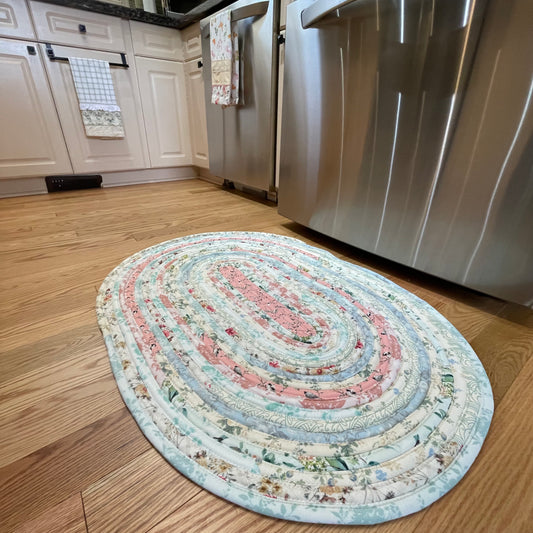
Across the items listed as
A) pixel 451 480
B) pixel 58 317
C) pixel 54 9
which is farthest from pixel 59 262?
pixel 54 9

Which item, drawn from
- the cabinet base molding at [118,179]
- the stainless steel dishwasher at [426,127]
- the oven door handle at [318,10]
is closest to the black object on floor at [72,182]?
the cabinet base molding at [118,179]

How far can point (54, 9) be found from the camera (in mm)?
1503

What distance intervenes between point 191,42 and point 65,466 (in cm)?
222

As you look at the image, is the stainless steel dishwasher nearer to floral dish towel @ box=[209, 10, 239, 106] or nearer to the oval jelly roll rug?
the oval jelly roll rug

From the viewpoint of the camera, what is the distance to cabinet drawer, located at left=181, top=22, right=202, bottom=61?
69.1 inches

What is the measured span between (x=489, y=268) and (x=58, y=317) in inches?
39.6

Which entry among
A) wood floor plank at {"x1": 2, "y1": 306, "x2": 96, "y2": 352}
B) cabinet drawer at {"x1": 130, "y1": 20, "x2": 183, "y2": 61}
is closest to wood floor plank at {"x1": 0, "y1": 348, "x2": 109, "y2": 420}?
wood floor plank at {"x1": 2, "y1": 306, "x2": 96, "y2": 352}

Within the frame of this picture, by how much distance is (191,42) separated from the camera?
182 cm

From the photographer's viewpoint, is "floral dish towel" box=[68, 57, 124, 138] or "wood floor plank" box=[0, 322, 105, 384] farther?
"floral dish towel" box=[68, 57, 124, 138]

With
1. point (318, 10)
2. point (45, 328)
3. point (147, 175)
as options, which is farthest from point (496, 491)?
point (147, 175)

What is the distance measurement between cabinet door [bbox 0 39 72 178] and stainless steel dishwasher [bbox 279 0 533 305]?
1409 mm

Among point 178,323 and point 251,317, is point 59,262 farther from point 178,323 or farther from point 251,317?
point 251,317

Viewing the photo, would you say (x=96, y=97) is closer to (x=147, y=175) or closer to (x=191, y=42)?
(x=147, y=175)

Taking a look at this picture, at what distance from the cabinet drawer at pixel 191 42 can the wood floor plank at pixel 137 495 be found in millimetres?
2099
